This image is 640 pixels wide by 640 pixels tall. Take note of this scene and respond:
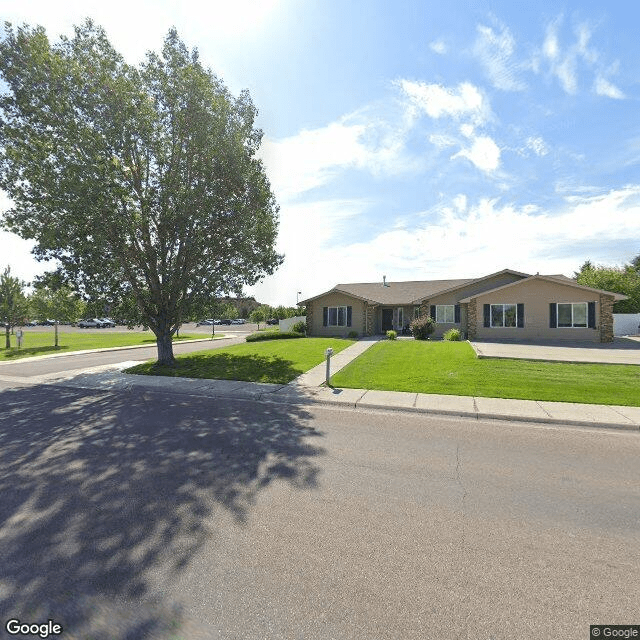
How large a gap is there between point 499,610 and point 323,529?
173cm

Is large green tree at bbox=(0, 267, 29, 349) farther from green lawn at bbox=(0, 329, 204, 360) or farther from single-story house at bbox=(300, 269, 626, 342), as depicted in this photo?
single-story house at bbox=(300, 269, 626, 342)

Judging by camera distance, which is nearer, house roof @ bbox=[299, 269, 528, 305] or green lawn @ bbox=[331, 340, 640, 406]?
green lawn @ bbox=[331, 340, 640, 406]

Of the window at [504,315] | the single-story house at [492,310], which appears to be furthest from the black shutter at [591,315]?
the window at [504,315]

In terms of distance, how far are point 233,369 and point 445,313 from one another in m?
18.0

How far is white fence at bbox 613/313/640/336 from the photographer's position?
30812 mm

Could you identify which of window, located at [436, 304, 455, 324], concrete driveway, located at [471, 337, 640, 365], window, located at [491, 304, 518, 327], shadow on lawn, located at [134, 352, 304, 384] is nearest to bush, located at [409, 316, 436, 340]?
window, located at [436, 304, 455, 324]

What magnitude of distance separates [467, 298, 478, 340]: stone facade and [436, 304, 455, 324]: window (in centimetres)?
206

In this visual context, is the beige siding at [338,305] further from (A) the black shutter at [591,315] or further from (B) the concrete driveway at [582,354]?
(A) the black shutter at [591,315]

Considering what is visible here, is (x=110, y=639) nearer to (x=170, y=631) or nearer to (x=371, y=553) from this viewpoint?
(x=170, y=631)

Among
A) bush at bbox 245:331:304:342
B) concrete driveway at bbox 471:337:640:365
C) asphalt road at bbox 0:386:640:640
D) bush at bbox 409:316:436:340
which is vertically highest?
bush at bbox 409:316:436:340

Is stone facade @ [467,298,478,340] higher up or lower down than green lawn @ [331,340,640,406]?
higher up

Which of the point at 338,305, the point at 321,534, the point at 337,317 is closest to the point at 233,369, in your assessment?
the point at 321,534

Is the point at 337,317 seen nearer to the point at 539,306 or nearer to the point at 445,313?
the point at 445,313

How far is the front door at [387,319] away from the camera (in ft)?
100
